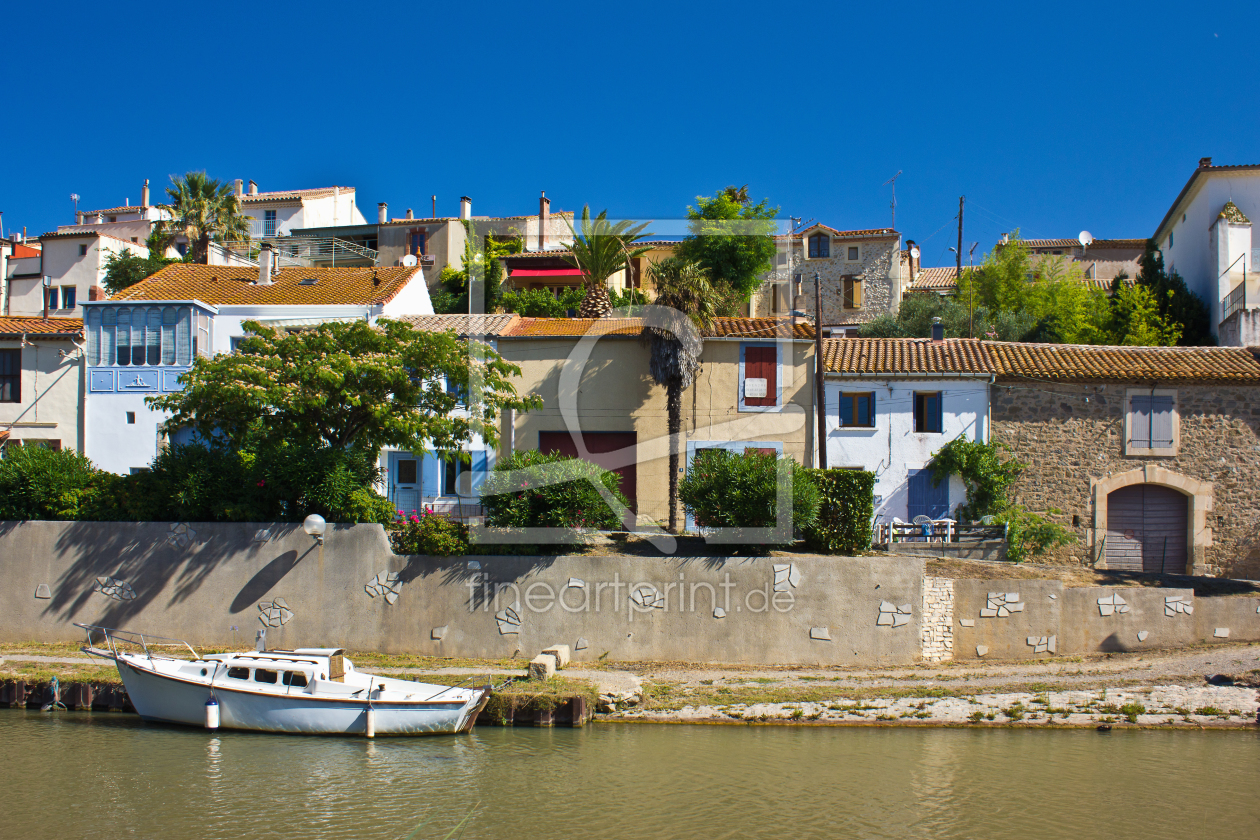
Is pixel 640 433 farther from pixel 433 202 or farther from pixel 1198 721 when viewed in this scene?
pixel 433 202

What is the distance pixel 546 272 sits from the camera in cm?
4091

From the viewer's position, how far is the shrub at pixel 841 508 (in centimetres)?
1866

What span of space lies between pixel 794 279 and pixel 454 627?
32.6 metres

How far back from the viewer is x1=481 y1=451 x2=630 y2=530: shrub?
59.3 ft

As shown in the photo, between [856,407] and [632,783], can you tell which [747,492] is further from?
[856,407]

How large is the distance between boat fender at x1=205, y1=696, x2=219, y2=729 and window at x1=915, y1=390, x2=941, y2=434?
19270 mm

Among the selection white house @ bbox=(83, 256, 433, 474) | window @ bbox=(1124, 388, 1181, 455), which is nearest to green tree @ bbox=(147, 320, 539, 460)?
white house @ bbox=(83, 256, 433, 474)

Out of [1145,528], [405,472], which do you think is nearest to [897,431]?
[1145,528]

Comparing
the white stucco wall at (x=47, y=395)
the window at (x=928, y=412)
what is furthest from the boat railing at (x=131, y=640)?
the window at (x=928, y=412)

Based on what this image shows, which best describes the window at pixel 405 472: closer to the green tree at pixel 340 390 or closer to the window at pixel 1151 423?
the green tree at pixel 340 390

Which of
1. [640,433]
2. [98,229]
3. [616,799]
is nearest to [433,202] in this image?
[98,229]

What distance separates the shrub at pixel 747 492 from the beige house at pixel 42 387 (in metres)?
19.1

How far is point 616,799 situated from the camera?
12.3 m

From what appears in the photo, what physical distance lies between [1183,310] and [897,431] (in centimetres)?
1523
